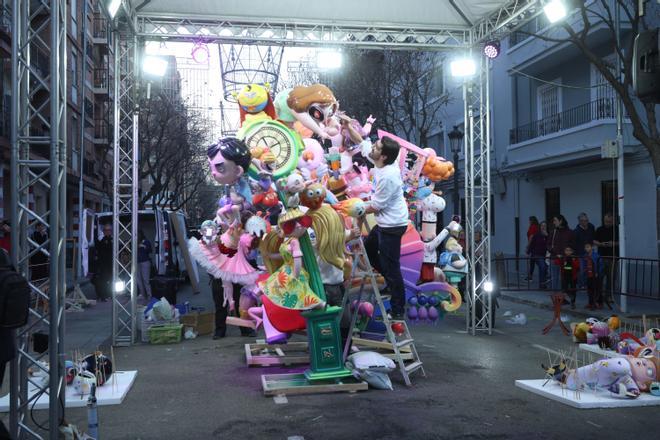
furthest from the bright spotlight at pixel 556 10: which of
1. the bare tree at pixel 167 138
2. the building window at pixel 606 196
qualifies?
the bare tree at pixel 167 138

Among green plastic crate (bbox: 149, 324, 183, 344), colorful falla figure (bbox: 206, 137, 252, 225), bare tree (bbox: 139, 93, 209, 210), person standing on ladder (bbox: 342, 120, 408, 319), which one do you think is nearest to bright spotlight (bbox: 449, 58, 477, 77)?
person standing on ladder (bbox: 342, 120, 408, 319)

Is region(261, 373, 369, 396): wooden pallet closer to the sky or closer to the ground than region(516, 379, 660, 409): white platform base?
closer to the sky

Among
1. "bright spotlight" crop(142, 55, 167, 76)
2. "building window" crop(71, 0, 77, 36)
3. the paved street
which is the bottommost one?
the paved street

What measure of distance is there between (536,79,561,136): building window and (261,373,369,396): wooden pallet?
16489 mm

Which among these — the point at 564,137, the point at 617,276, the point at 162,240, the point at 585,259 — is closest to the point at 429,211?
the point at 585,259

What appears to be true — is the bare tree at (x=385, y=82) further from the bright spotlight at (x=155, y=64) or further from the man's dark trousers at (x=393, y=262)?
the man's dark trousers at (x=393, y=262)

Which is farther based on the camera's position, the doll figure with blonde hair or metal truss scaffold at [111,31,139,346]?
metal truss scaffold at [111,31,139,346]

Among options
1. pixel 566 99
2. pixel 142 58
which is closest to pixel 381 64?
pixel 566 99

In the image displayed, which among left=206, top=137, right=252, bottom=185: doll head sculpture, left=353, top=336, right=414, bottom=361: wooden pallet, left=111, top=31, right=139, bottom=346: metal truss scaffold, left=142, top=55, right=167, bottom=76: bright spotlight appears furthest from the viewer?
left=142, top=55, right=167, bottom=76: bright spotlight

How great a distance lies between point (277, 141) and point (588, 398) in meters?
4.36

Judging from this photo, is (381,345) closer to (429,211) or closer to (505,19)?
(429,211)

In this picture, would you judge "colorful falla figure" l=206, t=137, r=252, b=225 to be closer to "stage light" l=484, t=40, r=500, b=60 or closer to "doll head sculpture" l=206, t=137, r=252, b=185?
"doll head sculpture" l=206, t=137, r=252, b=185

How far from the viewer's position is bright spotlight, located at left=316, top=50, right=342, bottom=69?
10648 millimetres

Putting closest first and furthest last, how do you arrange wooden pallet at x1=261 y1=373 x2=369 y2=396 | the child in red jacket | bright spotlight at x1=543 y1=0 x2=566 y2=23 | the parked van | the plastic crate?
wooden pallet at x1=261 y1=373 x2=369 y2=396, bright spotlight at x1=543 y1=0 x2=566 y2=23, the plastic crate, the child in red jacket, the parked van
